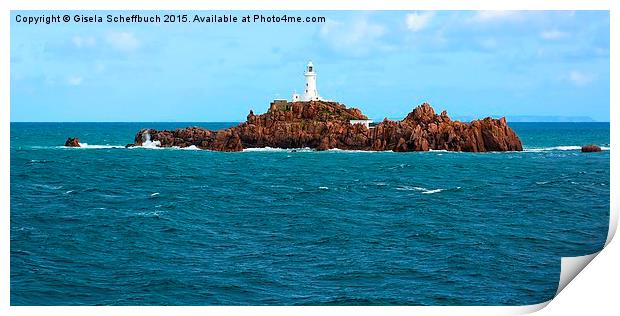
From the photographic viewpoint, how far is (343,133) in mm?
60156

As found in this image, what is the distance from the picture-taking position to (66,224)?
78.2 ft

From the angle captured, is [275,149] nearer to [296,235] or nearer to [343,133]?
[343,133]

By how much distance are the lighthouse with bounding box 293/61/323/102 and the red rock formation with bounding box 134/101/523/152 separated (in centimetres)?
81

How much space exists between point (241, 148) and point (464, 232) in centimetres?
3836

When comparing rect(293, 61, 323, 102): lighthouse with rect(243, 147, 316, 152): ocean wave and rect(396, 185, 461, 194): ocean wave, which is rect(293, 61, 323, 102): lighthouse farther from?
rect(396, 185, 461, 194): ocean wave

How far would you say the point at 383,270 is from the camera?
770 inches

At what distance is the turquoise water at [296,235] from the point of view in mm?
18047

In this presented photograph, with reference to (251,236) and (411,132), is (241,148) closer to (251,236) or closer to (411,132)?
(411,132)

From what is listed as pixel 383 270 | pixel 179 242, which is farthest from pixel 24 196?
pixel 383 270

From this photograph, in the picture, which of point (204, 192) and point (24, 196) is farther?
point (204, 192)

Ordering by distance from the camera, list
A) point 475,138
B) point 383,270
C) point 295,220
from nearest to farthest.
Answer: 1. point 383,270
2. point 295,220
3. point 475,138
